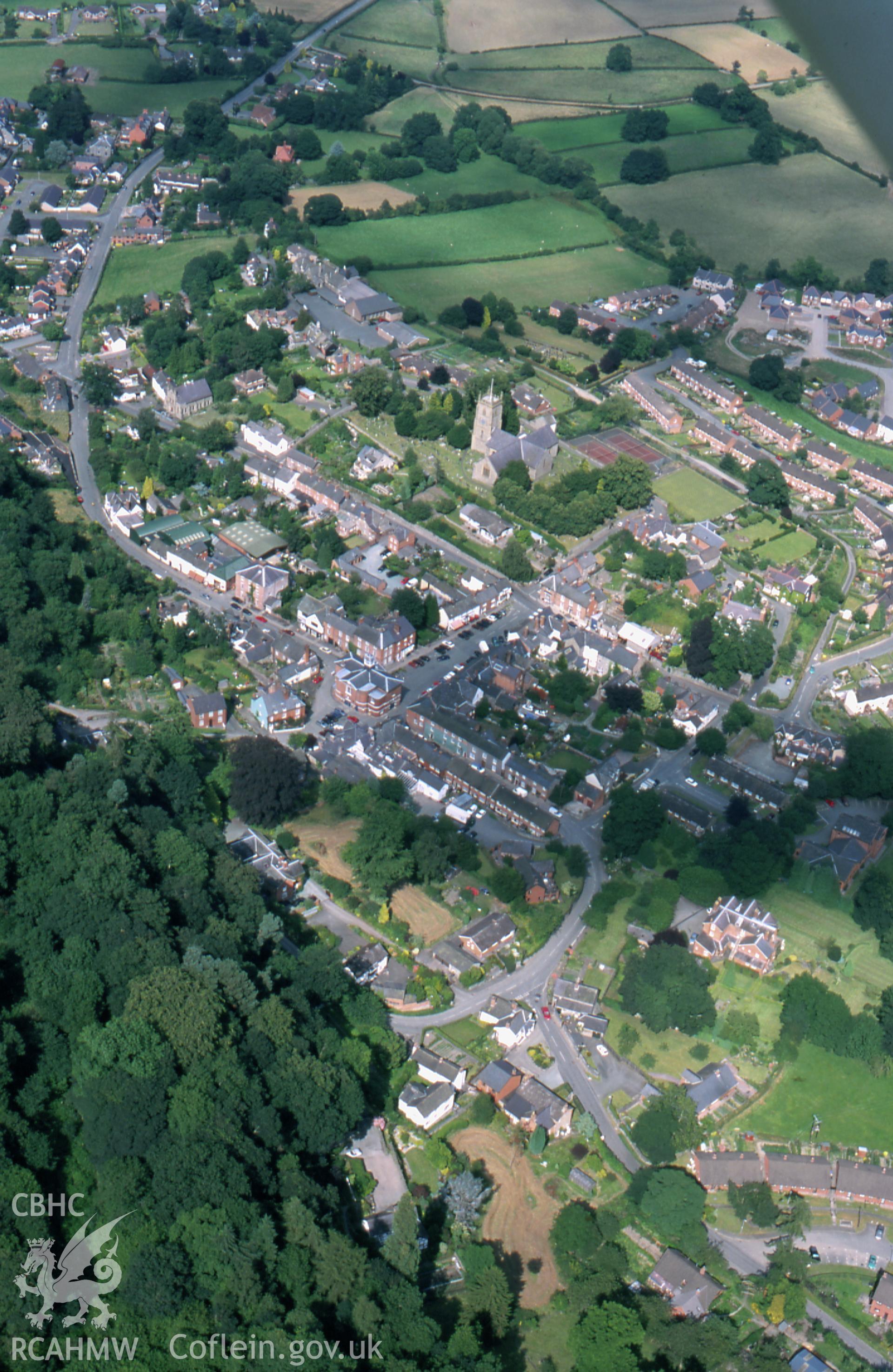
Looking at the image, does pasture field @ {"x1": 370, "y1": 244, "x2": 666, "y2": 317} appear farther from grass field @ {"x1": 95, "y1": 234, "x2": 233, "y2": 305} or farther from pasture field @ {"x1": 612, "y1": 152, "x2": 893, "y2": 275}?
grass field @ {"x1": 95, "y1": 234, "x2": 233, "y2": 305}

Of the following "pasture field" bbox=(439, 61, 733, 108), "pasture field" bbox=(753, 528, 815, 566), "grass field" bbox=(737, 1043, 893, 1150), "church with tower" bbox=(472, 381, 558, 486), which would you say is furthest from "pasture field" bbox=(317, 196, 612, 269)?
"grass field" bbox=(737, 1043, 893, 1150)

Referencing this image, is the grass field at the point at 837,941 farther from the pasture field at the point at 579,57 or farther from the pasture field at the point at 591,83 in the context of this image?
the pasture field at the point at 579,57

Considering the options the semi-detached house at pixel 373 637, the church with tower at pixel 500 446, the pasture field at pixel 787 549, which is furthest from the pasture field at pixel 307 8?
the semi-detached house at pixel 373 637

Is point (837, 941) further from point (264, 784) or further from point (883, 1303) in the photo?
point (264, 784)

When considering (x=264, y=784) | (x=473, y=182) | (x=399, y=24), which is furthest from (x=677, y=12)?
(x=264, y=784)

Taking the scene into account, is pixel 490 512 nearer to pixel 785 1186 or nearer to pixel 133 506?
pixel 133 506
